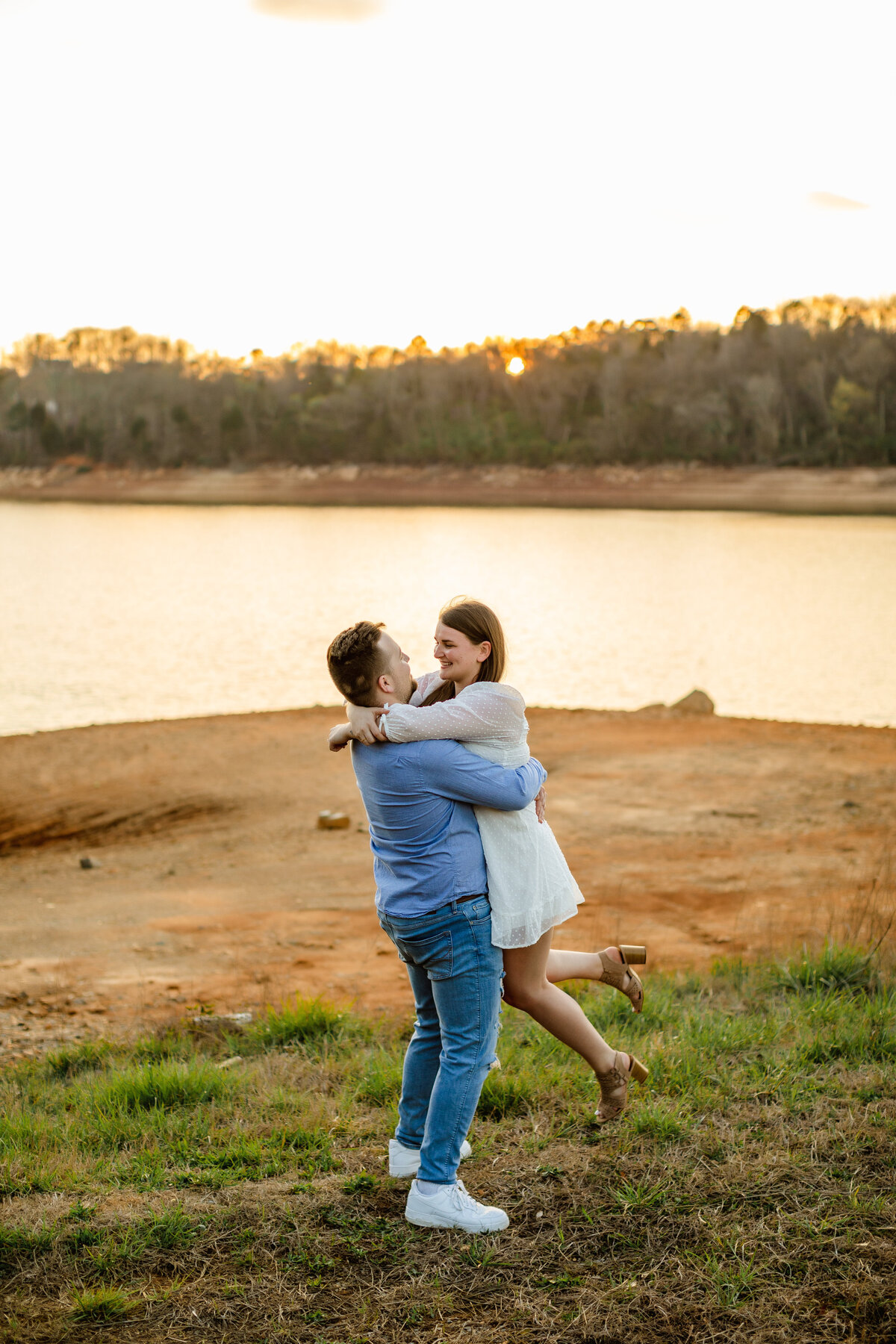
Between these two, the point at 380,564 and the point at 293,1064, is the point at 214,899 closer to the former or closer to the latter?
the point at 293,1064

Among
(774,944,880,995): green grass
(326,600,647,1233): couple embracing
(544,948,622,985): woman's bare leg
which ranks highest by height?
(326,600,647,1233): couple embracing

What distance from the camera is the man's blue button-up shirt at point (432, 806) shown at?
3.02 metres

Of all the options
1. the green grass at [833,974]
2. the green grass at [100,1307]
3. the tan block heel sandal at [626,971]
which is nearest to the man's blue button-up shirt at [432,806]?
the tan block heel sandal at [626,971]

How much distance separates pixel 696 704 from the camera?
17.0 m

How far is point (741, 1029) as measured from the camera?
185 inches

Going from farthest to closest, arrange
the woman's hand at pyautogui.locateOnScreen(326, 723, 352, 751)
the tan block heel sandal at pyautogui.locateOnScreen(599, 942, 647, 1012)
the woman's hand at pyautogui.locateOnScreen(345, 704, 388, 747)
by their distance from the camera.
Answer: the tan block heel sandal at pyautogui.locateOnScreen(599, 942, 647, 1012), the woman's hand at pyautogui.locateOnScreen(326, 723, 352, 751), the woman's hand at pyautogui.locateOnScreen(345, 704, 388, 747)

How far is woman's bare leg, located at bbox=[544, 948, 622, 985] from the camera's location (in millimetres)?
3516

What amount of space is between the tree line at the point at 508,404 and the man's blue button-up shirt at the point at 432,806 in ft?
294

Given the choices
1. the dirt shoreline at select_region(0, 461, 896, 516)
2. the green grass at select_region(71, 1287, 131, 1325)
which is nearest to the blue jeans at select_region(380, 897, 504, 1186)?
the green grass at select_region(71, 1287, 131, 1325)

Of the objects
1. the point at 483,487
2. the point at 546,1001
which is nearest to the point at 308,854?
the point at 546,1001

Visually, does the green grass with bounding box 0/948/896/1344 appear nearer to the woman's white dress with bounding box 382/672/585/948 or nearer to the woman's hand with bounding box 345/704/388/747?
the woman's white dress with bounding box 382/672/585/948

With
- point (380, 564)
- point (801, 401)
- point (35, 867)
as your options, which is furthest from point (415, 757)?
point (801, 401)

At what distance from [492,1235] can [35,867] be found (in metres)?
7.69

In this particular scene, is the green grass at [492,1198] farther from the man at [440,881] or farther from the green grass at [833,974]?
the green grass at [833,974]
